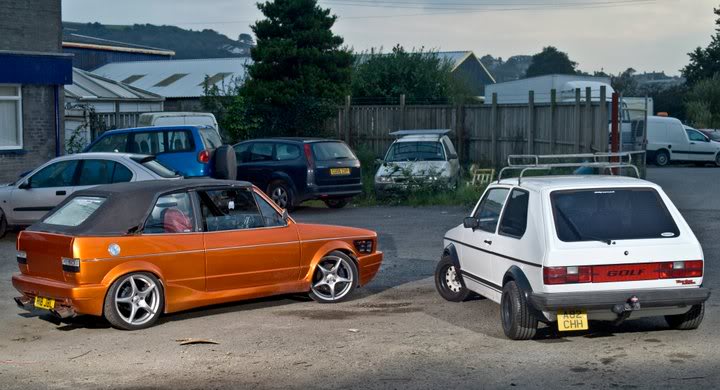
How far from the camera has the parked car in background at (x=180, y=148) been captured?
20359 millimetres

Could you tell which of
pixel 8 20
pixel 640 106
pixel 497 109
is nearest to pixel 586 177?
pixel 8 20

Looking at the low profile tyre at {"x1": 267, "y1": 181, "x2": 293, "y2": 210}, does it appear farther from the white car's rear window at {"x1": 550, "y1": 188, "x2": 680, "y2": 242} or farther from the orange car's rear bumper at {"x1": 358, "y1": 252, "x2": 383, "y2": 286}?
the white car's rear window at {"x1": 550, "y1": 188, "x2": 680, "y2": 242}

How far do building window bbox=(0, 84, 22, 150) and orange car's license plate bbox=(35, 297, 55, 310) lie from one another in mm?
16096

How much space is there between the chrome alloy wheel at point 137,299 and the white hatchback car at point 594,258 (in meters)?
3.37

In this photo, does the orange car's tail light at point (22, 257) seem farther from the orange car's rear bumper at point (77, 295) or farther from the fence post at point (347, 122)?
the fence post at point (347, 122)

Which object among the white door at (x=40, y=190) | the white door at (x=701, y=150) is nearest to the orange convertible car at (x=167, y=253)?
the white door at (x=40, y=190)

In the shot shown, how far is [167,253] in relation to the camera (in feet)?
33.0

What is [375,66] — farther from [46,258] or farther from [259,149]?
[46,258]

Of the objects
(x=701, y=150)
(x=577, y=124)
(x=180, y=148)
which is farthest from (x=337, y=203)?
(x=701, y=150)

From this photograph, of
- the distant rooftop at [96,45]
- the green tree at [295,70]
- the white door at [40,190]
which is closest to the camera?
the white door at [40,190]

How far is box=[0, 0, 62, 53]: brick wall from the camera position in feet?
81.0

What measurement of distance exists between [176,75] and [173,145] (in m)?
39.3

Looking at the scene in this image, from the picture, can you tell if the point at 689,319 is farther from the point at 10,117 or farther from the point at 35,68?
the point at 10,117

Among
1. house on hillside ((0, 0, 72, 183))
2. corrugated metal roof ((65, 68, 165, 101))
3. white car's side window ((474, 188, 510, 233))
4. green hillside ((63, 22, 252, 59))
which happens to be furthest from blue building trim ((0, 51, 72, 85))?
green hillside ((63, 22, 252, 59))
